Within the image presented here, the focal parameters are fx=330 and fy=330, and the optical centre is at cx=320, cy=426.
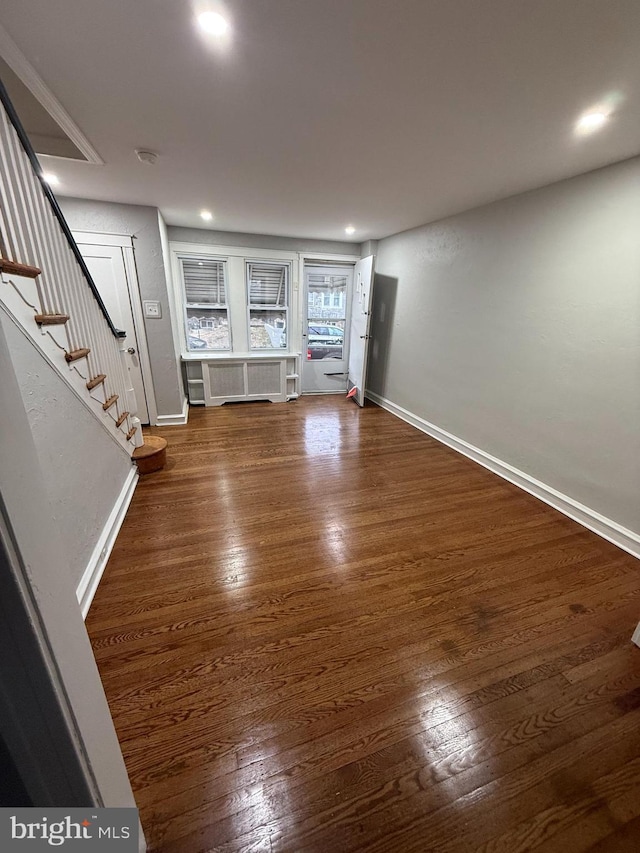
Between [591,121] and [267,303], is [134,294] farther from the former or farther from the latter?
[591,121]

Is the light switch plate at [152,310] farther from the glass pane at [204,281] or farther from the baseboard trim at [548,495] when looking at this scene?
the baseboard trim at [548,495]

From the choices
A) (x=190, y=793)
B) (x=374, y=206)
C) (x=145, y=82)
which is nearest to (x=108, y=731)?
(x=190, y=793)

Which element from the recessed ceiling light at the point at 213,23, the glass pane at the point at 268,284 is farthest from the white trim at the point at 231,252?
the recessed ceiling light at the point at 213,23

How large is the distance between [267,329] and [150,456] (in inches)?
112

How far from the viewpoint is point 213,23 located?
43.4 inches

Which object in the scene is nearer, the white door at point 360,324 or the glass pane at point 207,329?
the white door at point 360,324

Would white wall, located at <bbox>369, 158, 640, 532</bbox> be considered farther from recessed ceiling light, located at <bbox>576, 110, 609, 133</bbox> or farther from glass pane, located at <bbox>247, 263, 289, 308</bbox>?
glass pane, located at <bbox>247, 263, 289, 308</bbox>

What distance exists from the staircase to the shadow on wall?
3359 mm

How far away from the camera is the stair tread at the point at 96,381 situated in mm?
1916

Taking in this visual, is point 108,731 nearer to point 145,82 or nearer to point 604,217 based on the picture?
point 145,82

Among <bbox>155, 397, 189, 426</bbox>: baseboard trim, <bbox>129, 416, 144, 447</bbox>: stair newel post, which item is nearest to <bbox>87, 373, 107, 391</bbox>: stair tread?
<bbox>129, 416, 144, 447</bbox>: stair newel post

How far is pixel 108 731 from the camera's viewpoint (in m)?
0.76

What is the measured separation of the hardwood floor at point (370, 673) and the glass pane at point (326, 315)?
10.9ft

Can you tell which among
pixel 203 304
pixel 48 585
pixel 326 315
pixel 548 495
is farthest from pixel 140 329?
pixel 548 495
